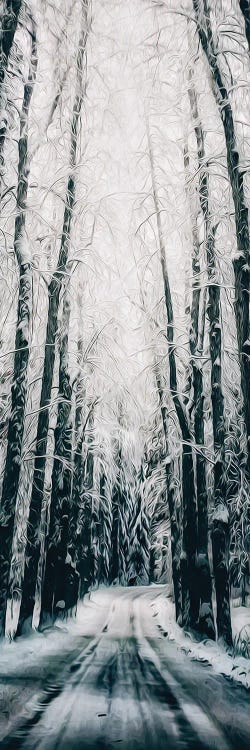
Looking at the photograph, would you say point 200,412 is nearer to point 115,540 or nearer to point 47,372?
point 47,372

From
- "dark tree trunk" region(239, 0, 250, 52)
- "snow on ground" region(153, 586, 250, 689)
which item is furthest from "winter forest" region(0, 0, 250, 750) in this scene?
"snow on ground" region(153, 586, 250, 689)

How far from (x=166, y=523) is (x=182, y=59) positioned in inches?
547

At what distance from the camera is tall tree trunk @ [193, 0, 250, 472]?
27.5 ft

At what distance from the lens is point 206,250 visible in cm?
1230

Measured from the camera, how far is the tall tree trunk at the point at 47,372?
12.5 meters

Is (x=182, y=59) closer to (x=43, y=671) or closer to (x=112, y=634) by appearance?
(x=43, y=671)

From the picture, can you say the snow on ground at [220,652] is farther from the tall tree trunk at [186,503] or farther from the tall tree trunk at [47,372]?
the tall tree trunk at [47,372]

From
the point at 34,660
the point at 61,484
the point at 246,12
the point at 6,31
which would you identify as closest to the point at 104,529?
the point at 61,484

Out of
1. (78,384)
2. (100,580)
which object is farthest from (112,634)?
(100,580)

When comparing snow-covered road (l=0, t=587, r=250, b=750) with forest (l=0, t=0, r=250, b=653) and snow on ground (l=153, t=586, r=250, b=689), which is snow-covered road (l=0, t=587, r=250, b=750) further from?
forest (l=0, t=0, r=250, b=653)

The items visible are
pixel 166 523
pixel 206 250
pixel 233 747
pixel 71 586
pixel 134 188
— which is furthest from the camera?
pixel 166 523

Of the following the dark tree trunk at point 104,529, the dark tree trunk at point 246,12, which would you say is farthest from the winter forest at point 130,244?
the dark tree trunk at point 104,529

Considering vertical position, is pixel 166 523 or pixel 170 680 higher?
pixel 166 523

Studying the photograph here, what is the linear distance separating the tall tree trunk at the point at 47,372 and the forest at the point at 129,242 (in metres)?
0.04
